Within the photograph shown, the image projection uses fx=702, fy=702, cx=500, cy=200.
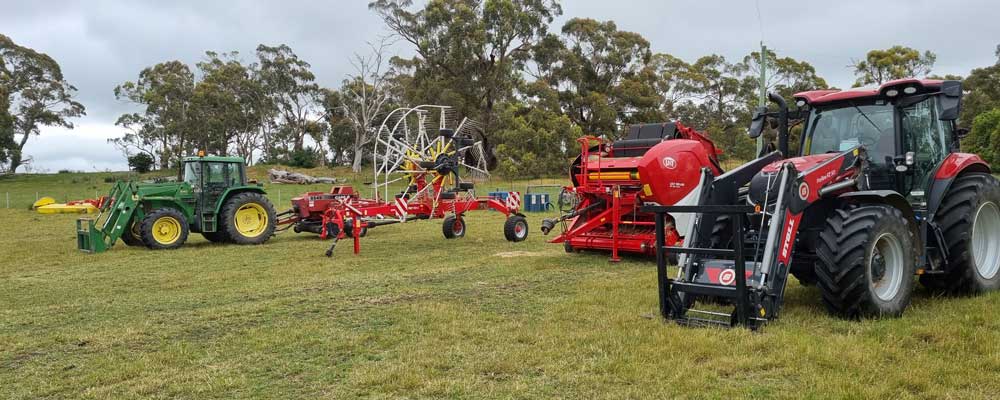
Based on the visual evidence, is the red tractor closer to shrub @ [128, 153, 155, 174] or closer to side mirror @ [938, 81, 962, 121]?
side mirror @ [938, 81, 962, 121]

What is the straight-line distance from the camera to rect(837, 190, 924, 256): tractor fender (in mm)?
5762

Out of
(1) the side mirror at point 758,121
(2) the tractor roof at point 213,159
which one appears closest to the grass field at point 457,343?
(1) the side mirror at point 758,121

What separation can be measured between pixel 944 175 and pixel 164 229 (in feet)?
45.0

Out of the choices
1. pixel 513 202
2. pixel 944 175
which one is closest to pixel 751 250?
pixel 944 175

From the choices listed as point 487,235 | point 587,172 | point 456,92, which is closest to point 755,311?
point 587,172

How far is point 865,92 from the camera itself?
6.77 meters

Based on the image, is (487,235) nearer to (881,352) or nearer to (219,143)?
(881,352)

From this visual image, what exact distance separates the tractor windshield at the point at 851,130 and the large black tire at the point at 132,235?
42.7 ft

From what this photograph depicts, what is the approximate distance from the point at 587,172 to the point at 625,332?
5.52 metres

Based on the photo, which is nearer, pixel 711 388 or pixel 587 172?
pixel 711 388

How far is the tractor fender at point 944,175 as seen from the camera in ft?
21.4

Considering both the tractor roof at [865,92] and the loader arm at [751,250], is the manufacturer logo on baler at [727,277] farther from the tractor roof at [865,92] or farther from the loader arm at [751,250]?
the tractor roof at [865,92]

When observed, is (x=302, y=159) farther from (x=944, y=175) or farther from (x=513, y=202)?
(x=944, y=175)

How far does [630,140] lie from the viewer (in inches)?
435
